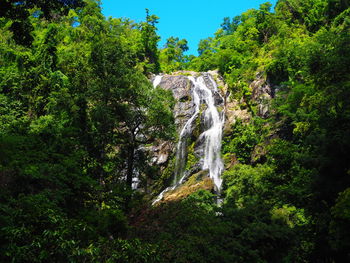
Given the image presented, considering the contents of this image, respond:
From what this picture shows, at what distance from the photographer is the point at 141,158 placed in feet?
56.9

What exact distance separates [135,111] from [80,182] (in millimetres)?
6701

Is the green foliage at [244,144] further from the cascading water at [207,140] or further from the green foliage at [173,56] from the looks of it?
the green foliage at [173,56]

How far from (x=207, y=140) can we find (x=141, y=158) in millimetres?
8887

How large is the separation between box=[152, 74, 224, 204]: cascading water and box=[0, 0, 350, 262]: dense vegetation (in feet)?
3.75

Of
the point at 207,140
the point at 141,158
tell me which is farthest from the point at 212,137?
the point at 141,158

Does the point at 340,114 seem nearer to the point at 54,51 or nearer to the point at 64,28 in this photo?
the point at 54,51

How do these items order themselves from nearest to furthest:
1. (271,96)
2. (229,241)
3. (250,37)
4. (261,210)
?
(229,241)
(261,210)
(271,96)
(250,37)

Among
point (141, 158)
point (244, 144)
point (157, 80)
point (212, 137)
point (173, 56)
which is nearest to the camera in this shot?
point (141, 158)

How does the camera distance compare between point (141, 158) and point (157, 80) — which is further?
point (157, 80)

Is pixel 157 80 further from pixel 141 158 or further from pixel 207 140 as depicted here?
pixel 141 158

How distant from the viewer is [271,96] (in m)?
27.0

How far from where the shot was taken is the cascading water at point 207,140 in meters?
23.4

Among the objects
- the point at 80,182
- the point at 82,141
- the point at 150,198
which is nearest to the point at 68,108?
the point at 82,141

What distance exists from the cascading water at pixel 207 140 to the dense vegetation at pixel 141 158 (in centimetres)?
114
